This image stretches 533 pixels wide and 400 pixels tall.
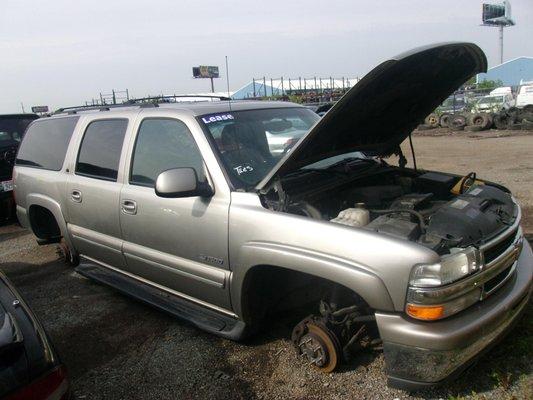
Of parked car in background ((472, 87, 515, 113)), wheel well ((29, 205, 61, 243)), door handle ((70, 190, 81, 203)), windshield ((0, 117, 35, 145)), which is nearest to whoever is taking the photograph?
door handle ((70, 190, 81, 203))

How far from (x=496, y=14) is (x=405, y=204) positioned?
300 feet

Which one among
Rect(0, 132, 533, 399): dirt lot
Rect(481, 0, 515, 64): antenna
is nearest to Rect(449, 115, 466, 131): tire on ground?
Rect(0, 132, 533, 399): dirt lot

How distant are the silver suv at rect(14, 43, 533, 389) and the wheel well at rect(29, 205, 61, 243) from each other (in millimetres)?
880

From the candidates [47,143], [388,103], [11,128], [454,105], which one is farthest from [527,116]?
[47,143]

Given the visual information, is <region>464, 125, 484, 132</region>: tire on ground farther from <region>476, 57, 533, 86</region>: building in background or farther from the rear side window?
<region>476, 57, 533, 86</region>: building in background

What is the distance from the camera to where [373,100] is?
3139 millimetres

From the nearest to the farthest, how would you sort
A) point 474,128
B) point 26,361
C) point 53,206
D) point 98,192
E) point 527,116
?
point 26,361 → point 98,192 → point 53,206 → point 527,116 → point 474,128

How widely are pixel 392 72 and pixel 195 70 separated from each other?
39.6 meters

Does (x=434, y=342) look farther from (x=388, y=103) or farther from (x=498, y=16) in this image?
(x=498, y=16)

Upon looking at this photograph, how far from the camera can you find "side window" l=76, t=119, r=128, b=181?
12.8 ft

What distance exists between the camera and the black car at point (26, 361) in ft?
5.69

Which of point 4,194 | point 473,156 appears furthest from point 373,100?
point 473,156

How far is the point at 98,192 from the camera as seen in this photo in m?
3.97

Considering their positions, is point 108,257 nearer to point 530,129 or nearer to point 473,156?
point 473,156
